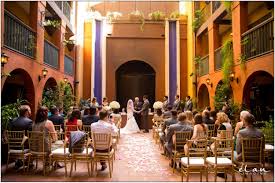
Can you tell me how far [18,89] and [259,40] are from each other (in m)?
9.51

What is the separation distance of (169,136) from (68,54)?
37.4 ft

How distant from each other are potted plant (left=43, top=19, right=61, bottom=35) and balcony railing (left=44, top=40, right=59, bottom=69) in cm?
70

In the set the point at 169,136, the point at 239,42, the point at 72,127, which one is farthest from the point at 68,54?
the point at 169,136

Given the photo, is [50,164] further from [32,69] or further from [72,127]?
[32,69]

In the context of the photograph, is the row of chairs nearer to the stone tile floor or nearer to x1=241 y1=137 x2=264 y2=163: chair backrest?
the stone tile floor

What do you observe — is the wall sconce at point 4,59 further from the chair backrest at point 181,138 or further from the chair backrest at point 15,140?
the chair backrest at point 181,138

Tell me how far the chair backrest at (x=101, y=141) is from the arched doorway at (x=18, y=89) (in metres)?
4.47

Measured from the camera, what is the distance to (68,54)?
56.2 ft

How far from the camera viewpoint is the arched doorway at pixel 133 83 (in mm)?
18984

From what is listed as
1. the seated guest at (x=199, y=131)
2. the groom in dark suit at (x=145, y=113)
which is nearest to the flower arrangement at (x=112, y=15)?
the groom in dark suit at (x=145, y=113)

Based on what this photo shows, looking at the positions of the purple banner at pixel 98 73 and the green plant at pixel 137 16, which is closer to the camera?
the purple banner at pixel 98 73

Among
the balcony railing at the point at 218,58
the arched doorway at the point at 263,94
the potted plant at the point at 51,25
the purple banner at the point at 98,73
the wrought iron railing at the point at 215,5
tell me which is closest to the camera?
the potted plant at the point at 51,25

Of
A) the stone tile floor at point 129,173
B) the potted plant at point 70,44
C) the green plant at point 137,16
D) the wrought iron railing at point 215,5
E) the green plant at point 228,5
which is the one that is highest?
the green plant at point 137,16

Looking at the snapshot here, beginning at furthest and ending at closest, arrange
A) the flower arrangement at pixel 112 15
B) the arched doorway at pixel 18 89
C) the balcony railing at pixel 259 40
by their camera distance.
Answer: the flower arrangement at pixel 112 15 < the arched doorway at pixel 18 89 < the balcony railing at pixel 259 40
